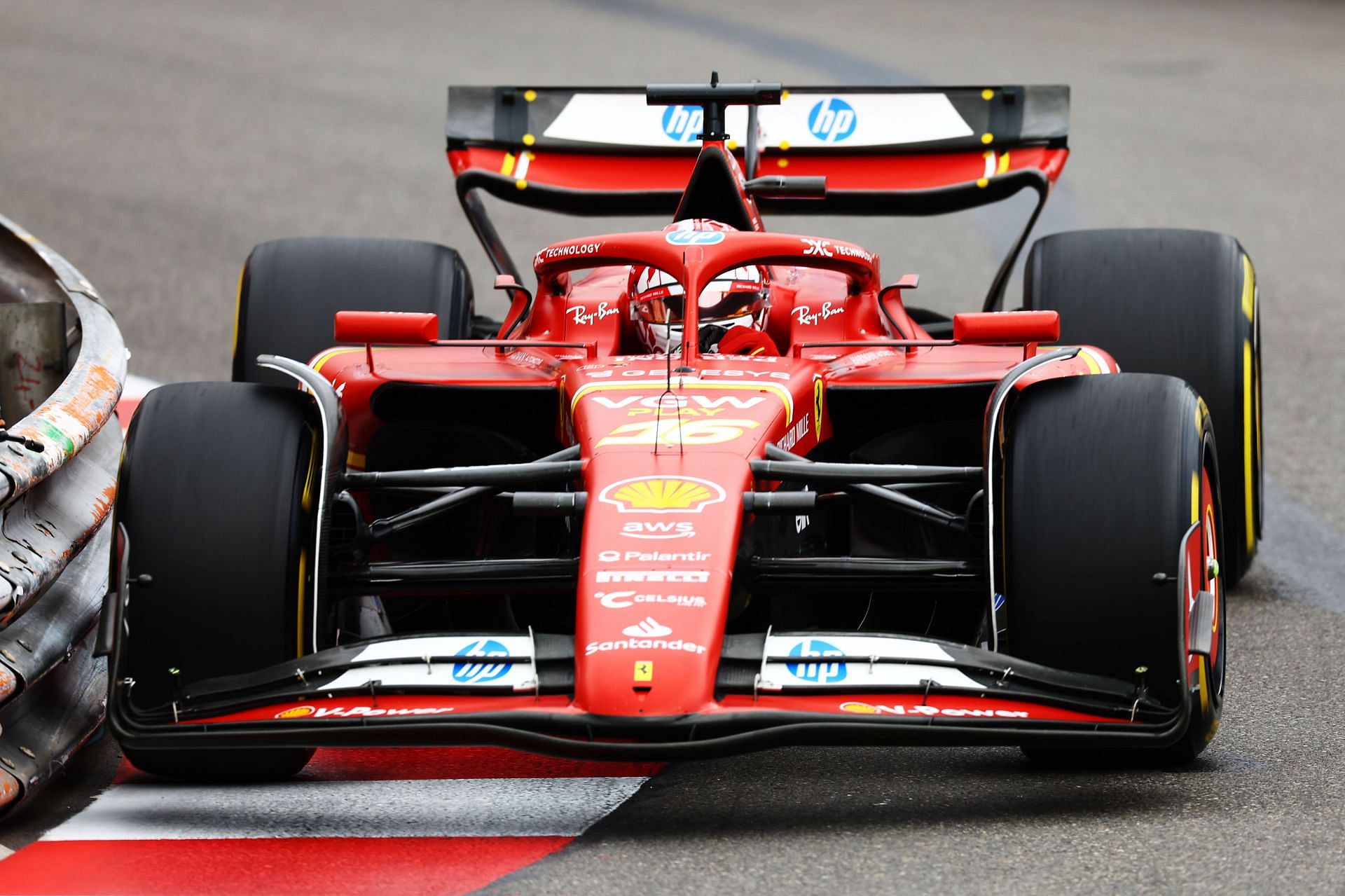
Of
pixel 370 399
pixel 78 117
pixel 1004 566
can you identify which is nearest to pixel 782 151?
pixel 370 399

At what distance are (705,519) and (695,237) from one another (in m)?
1.30

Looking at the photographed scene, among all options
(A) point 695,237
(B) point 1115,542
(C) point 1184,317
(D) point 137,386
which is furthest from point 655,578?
(D) point 137,386

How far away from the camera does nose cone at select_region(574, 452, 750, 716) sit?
4262mm

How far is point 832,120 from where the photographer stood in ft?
25.8

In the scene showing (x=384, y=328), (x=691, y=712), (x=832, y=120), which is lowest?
(x=691, y=712)

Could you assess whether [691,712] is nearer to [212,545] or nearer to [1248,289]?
[212,545]

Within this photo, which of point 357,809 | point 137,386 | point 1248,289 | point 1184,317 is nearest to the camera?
point 357,809

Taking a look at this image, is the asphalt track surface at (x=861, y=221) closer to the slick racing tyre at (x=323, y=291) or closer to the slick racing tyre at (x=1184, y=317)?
the slick racing tyre at (x=1184, y=317)

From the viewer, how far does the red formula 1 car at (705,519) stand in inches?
173

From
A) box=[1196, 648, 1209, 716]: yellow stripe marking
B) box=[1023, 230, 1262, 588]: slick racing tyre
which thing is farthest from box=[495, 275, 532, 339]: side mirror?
box=[1196, 648, 1209, 716]: yellow stripe marking

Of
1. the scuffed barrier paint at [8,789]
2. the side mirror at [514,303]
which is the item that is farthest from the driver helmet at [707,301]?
the scuffed barrier paint at [8,789]

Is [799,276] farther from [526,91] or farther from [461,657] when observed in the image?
[461,657]

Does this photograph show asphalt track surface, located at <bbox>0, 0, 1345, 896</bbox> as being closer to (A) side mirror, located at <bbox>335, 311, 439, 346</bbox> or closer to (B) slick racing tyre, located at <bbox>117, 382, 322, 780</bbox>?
(B) slick racing tyre, located at <bbox>117, 382, 322, 780</bbox>

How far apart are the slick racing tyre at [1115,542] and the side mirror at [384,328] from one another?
1.68 meters
